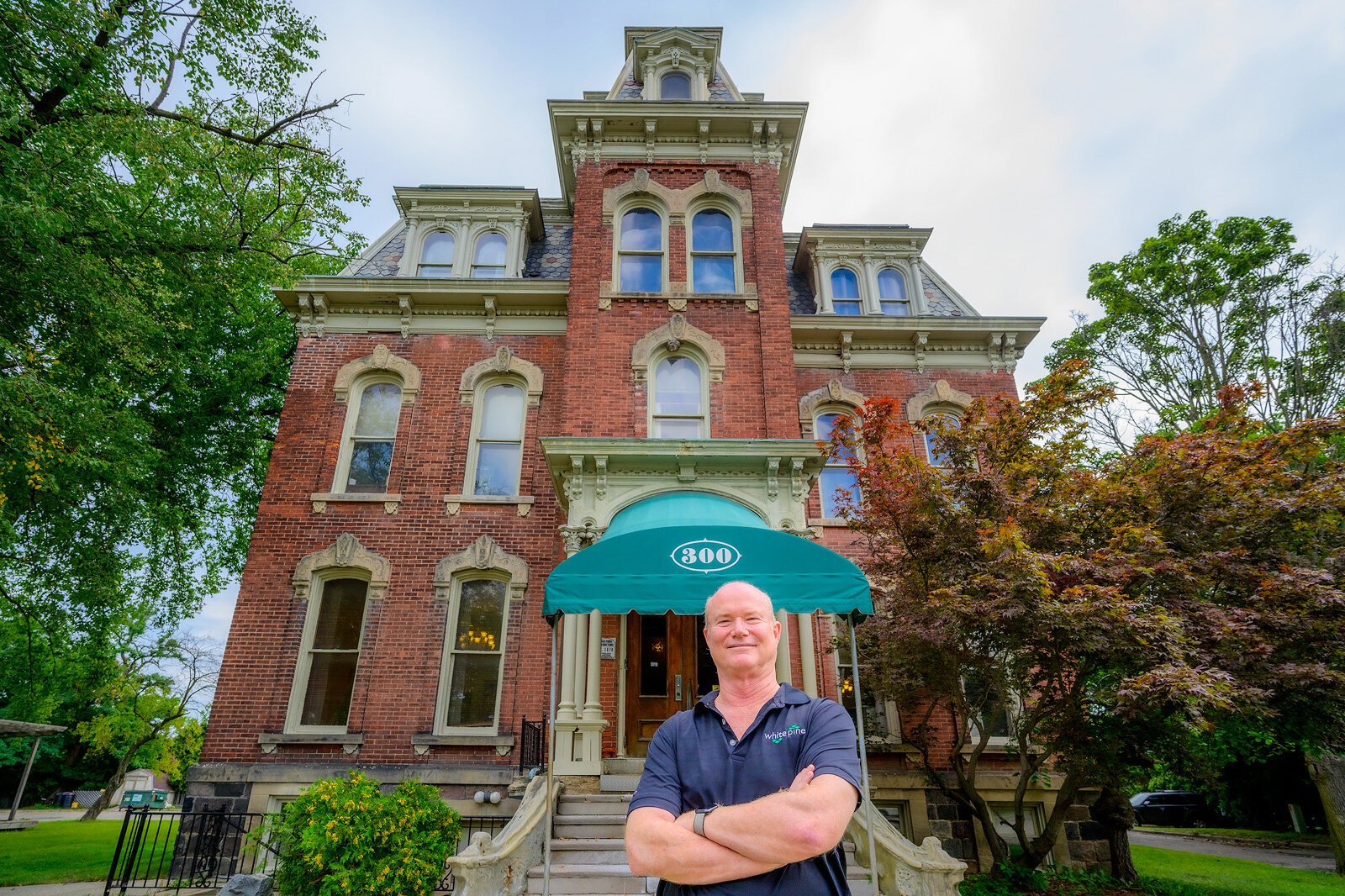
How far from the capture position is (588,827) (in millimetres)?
8039

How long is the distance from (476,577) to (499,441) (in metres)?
2.56

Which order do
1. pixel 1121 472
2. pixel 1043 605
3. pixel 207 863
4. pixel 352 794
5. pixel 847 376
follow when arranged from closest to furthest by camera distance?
pixel 1043 605 → pixel 352 794 → pixel 1121 472 → pixel 207 863 → pixel 847 376

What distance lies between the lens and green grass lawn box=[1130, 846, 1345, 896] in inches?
399

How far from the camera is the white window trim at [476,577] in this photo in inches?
441

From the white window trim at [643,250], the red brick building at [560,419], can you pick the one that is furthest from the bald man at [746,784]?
the white window trim at [643,250]

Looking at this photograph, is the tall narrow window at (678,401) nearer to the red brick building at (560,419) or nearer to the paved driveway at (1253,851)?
the red brick building at (560,419)

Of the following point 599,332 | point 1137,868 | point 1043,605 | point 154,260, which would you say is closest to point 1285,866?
point 1137,868

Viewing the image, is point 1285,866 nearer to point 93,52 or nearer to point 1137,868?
A: point 1137,868

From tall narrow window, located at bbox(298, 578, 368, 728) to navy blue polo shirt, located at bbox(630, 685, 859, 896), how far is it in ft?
35.4

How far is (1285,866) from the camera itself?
13258mm

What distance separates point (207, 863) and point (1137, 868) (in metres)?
15.6

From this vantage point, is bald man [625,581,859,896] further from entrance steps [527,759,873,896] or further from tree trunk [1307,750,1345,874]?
tree trunk [1307,750,1345,874]

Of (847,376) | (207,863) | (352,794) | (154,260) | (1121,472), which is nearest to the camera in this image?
(352,794)

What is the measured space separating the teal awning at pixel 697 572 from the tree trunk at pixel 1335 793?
38.3 feet
